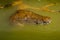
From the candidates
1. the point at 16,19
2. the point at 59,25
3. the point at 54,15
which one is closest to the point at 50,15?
the point at 54,15

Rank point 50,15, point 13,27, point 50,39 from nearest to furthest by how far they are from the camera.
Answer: point 50,39, point 13,27, point 50,15

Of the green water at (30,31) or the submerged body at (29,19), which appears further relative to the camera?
the submerged body at (29,19)

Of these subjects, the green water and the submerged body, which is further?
the submerged body

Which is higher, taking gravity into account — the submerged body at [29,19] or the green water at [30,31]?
the submerged body at [29,19]

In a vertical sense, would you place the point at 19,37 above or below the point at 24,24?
below

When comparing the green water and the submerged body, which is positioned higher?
the submerged body

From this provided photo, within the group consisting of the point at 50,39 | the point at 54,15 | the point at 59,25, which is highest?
the point at 54,15

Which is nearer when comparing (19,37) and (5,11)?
(19,37)

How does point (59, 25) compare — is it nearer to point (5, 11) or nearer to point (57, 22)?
point (57, 22)

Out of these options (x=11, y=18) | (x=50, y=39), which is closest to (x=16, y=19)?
(x=11, y=18)

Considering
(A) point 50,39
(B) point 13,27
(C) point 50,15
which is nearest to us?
(A) point 50,39
